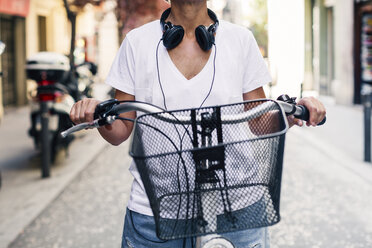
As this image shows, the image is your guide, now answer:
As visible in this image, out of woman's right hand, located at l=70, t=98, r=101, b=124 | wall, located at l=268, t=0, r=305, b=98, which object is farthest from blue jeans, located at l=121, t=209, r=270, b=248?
wall, located at l=268, t=0, r=305, b=98

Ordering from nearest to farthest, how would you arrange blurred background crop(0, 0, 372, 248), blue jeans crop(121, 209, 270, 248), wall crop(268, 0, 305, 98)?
blue jeans crop(121, 209, 270, 248) → blurred background crop(0, 0, 372, 248) → wall crop(268, 0, 305, 98)

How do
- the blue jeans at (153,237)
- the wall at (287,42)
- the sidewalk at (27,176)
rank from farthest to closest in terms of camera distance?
1. the wall at (287,42)
2. the sidewalk at (27,176)
3. the blue jeans at (153,237)

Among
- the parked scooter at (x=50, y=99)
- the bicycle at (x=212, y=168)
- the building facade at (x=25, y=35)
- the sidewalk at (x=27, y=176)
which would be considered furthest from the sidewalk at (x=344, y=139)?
the building facade at (x=25, y=35)

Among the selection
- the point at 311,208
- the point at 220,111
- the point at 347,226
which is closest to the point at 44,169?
the point at 311,208

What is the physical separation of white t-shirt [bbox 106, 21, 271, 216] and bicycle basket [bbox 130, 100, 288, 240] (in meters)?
0.29

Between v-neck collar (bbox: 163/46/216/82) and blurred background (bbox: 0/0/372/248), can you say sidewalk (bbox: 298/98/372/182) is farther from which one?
v-neck collar (bbox: 163/46/216/82)

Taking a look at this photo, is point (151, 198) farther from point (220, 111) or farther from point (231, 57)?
point (231, 57)

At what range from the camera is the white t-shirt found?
190cm

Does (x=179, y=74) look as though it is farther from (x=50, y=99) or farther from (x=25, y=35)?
(x=25, y=35)

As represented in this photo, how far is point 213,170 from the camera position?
1.56 meters

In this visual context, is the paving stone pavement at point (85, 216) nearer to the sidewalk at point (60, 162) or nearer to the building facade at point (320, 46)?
the sidewalk at point (60, 162)

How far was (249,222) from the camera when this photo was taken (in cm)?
155

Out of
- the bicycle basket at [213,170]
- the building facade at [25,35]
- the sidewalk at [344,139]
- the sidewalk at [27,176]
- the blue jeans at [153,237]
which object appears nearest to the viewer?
the bicycle basket at [213,170]

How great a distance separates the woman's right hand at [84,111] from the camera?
1.76 metres
